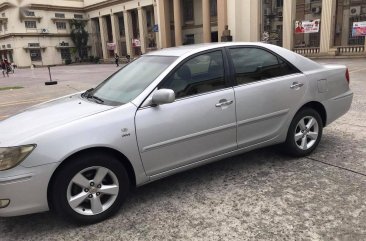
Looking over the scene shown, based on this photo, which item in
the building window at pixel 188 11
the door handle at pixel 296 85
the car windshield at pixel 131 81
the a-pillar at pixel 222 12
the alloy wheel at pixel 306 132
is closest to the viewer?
the car windshield at pixel 131 81

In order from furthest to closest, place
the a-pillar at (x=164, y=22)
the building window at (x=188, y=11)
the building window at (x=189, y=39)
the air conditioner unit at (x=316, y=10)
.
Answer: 1. the building window at (x=188, y=11)
2. the building window at (x=189, y=39)
3. the a-pillar at (x=164, y=22)
4. the air conditioner unit at (x=316, y=10)

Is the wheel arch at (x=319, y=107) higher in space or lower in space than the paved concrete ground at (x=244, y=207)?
higher

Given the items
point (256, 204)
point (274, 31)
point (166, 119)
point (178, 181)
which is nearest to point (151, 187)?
point (178, 181)

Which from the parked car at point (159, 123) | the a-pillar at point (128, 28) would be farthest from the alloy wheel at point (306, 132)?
the a-pillar at point (128, 28)

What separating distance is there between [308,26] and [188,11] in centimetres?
2405

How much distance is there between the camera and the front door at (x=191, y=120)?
131 inches

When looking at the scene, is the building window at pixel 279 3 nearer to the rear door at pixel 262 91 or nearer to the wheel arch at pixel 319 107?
the wheel arch at pixel 319 107

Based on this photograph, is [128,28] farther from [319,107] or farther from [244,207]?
[244,207]

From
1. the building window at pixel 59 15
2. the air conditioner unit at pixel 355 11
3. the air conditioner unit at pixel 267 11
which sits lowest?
the air conditioner unit at pixel 355 11

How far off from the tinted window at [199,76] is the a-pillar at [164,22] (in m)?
44.9

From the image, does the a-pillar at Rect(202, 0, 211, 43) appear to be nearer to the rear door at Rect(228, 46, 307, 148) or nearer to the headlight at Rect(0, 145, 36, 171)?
the rear door at Rect(228, 46, 307, 148)

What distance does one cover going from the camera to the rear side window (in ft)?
13.0

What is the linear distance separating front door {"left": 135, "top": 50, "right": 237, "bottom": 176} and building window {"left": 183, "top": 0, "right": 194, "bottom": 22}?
1917 inches

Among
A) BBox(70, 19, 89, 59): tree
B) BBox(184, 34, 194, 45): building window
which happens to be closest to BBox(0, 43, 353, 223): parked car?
BBox(184, 34, 194, 45): building window
